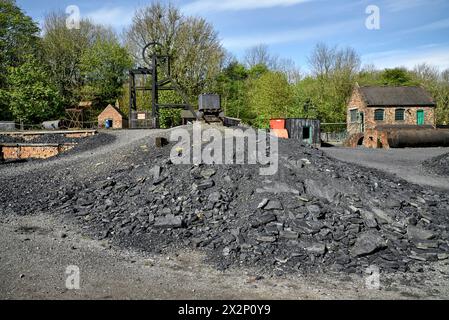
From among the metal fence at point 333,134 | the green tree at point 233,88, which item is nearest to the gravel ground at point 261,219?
Result: the metal fence at point 333,134

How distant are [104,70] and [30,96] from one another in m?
11.4

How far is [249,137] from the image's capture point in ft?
34.9

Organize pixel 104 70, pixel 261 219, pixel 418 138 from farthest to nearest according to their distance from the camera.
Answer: pixel 104 70 < pixel 418 138 < pixel 261 219

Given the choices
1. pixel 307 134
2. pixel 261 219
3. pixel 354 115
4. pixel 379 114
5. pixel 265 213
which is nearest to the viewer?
pixel 261 219

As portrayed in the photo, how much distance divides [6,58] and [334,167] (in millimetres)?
35155

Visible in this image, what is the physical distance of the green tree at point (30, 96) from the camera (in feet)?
89.8

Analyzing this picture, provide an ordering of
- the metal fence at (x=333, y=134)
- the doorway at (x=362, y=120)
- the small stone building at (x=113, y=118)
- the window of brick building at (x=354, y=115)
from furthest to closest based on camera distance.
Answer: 1. the window of brick building at (x=354, y=115)
2. the metal fence at (x=333, y=134)
3. the doorway at (x=362, y=120)
4. the small stone building at (x=113, y=118)

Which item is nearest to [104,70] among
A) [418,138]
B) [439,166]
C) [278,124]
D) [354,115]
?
[278,124]

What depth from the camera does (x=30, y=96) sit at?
91.4 feet

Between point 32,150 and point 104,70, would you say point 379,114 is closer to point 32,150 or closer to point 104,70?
point 104,70

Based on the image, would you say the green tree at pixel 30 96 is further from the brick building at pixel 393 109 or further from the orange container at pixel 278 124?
the brick building at pixel 393 109

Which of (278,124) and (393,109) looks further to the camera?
(393,109)

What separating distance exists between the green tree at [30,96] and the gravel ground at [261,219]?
19.9m

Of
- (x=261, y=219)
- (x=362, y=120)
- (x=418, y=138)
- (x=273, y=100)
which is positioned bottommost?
(x=261, y=219)
